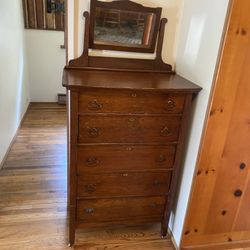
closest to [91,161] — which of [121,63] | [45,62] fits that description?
[121,63]

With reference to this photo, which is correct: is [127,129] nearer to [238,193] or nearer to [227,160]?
[227,160]

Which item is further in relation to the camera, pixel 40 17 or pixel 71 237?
pixel 40 17

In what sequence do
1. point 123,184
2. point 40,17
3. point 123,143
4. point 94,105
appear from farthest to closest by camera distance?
1. point 40,17
2. point 123,184
3. point 123,143
4. point 94,105

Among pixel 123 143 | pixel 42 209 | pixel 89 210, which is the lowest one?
pixel 42 209

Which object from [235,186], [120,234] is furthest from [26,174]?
[235,186]

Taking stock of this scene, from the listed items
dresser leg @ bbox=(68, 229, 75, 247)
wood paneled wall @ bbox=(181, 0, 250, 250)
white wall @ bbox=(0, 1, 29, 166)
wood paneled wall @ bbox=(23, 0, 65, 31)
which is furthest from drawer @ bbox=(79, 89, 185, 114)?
wood paneled wall @ bbox=(23, 0, 65, 31)

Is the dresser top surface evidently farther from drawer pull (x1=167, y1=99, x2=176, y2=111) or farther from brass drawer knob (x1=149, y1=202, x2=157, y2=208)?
brass drawer knob (x1=149, y1=202, x2=157, y2=208)

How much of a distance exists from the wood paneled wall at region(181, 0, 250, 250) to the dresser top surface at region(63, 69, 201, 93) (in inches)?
7.2

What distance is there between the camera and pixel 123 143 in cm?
146

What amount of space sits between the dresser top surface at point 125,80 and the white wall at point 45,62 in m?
2.57

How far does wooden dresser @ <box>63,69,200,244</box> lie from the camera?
1346 mm

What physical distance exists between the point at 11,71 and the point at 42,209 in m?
1.65

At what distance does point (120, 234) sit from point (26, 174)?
1089 mm

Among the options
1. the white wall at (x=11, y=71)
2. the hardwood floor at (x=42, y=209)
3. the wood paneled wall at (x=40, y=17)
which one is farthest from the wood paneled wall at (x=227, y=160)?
the wood paneled wall at (x=40, y=17)
